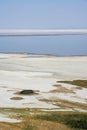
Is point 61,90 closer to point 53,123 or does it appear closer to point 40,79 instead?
point 40,79

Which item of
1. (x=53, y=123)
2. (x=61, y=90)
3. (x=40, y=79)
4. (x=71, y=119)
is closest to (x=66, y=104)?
(x=61, y=90)

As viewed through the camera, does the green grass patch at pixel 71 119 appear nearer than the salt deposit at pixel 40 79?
Yes

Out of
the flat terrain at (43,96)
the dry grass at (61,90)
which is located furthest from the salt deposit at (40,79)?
the dry grass at (61,90)

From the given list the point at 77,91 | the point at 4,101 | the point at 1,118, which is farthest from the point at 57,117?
the point at 77,91

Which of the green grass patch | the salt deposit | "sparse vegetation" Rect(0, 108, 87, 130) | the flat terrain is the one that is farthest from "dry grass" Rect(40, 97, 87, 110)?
"sparse vegetation" Rect(0, 108, 87, 130)

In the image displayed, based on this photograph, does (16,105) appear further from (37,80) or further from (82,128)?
(37,80)

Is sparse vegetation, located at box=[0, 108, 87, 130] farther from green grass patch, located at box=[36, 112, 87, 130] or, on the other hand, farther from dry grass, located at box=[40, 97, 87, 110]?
dry grass, located at box=[40, 97, 87, 110]

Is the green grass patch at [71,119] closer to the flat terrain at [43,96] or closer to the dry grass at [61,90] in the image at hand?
the flat terrain at [43,96]

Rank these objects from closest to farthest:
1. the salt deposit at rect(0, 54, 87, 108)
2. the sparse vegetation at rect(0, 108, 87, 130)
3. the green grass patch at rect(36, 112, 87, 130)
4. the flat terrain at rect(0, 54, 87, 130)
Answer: the sparse vegetation at rect(0, 108, 87, 130)
the green grass patch at rect(36, 112, 87, 130)
the flat terrain at rect(0, 54, 87, 130)
the salt deposit at rect(0, 54, 87, 108)
